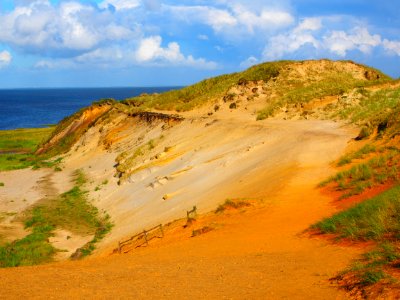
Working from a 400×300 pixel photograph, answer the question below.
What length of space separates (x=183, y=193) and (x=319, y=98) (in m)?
16.5

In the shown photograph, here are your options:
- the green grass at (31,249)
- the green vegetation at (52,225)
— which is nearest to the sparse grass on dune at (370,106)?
the green vegetation at (52,225)

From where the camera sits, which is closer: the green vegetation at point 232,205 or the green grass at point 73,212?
the green vegetation at point 232,205

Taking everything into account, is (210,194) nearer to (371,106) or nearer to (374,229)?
(374,229)

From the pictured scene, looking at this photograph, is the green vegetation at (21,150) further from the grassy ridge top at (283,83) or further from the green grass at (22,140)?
the grassy ridge top at (283,83)

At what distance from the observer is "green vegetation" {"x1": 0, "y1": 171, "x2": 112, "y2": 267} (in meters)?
19.7

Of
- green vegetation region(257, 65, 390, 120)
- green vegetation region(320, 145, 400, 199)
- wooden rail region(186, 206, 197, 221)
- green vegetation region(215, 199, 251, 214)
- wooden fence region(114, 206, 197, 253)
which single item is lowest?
wooden fence region(114, 206, 197, 253)

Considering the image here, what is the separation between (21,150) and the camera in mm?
68062

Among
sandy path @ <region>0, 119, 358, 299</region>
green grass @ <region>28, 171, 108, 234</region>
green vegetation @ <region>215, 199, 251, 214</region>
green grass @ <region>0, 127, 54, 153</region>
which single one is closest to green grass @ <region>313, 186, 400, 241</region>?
sandy path @ <region>0, 119, 358, 299</region>

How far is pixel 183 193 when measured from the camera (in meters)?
24.0

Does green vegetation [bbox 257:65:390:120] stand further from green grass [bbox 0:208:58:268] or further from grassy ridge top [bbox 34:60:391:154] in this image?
green grass [bbox 0:208:58:268]

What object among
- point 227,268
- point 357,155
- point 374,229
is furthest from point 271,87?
point 227,268

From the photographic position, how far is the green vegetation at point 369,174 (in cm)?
1517

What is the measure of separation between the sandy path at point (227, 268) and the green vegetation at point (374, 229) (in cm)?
55

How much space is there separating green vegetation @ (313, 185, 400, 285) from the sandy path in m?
0.55
